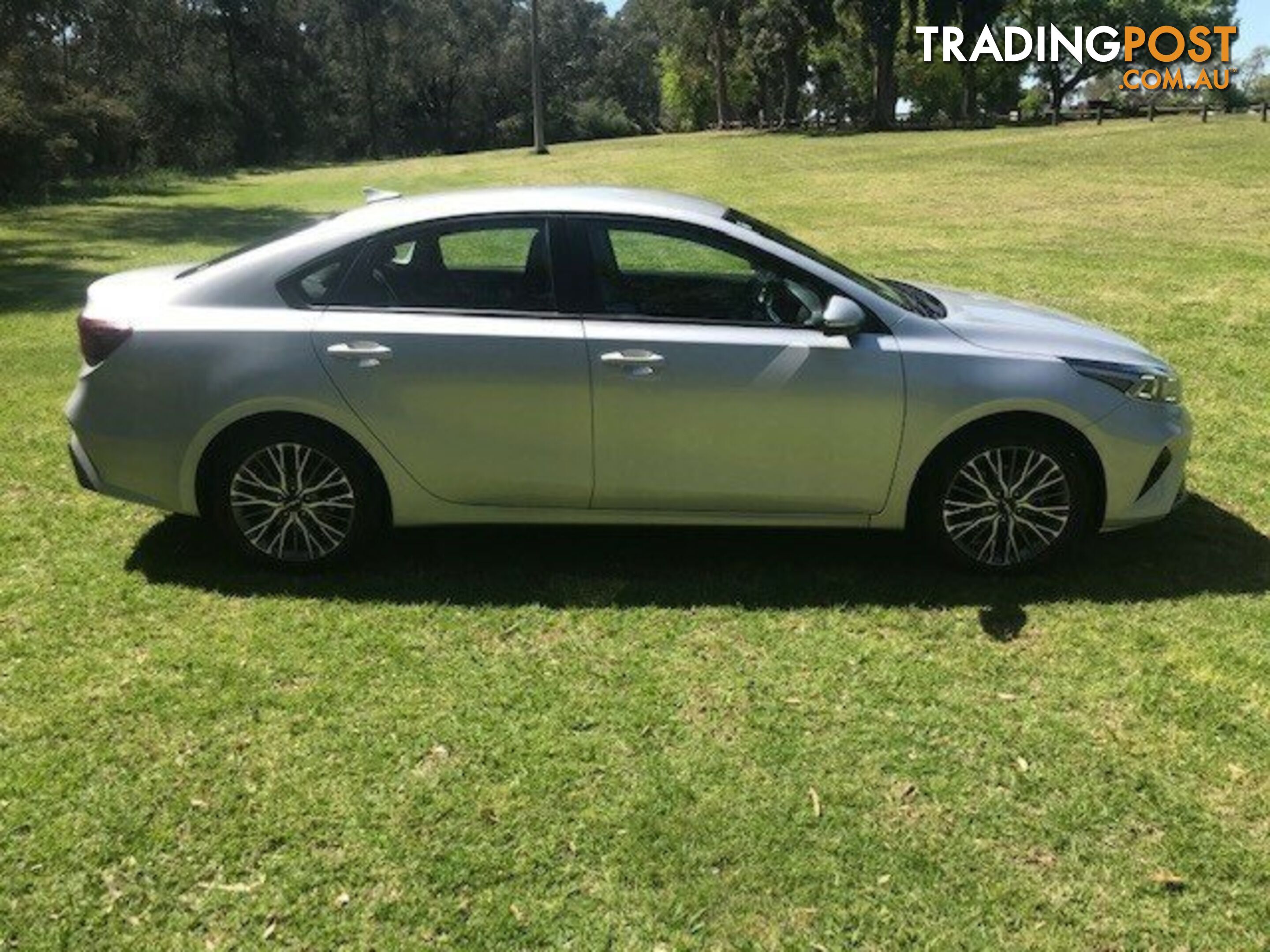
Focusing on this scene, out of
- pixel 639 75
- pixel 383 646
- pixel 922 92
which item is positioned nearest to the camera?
pixel 383 646

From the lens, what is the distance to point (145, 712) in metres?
3.73

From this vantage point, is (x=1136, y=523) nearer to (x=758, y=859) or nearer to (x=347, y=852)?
(x=758, y=859)

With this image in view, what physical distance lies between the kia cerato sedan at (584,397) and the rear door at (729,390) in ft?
0.03

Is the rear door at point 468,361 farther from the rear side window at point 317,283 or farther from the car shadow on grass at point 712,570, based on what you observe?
the car shadow on grass at point 712,570

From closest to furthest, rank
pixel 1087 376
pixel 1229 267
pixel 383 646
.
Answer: pixel 383 646 < pixel 1087 376 < pixel 1229 267

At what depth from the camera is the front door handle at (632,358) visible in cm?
439

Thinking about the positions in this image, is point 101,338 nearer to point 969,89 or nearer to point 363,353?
point 363,353

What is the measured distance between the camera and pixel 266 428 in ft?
14.8

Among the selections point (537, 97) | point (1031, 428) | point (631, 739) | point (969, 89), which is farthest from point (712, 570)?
point (969, 89)

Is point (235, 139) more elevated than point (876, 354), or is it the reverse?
point (235, 139)

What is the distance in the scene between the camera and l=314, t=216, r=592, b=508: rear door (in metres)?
4.42

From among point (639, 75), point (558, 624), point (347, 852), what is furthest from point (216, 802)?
point (639, 75)

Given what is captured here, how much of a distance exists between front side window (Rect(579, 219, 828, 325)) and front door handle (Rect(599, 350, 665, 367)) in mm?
204

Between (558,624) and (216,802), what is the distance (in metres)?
1.51
